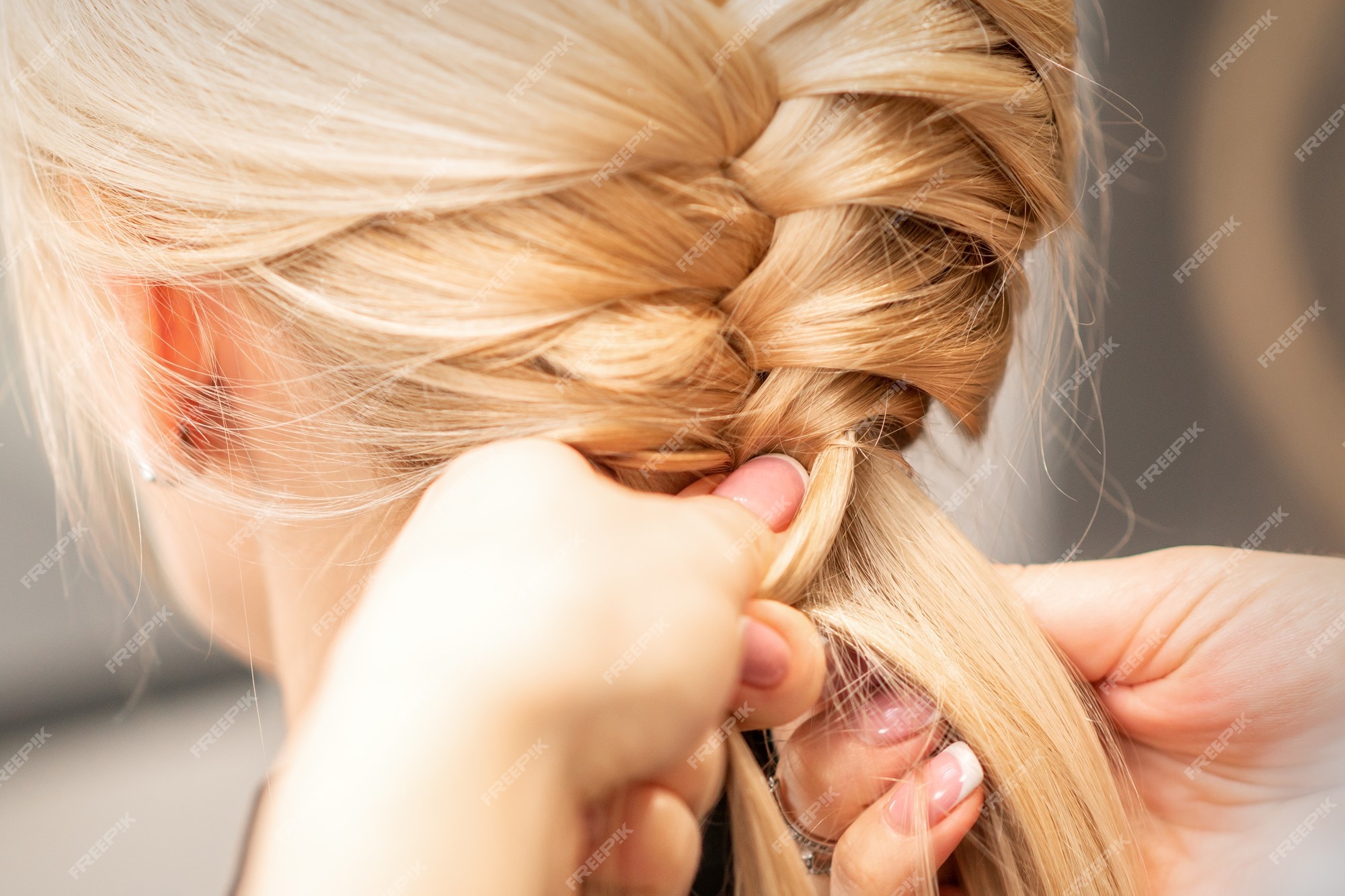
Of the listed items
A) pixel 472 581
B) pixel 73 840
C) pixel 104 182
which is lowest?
pixel 73 840

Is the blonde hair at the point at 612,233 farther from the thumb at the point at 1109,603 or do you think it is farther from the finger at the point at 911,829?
the thumb at the point at 1109,603

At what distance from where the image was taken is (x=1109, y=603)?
1.99 ft

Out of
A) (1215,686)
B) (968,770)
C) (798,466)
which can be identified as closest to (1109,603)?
(1215,686)

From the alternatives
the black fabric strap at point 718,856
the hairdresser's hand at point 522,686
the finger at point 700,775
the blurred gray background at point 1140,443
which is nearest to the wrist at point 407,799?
the hairdresser's hand at point 522,686

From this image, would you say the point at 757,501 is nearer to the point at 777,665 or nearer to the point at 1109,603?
the point at 777,665

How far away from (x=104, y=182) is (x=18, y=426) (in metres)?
0.55

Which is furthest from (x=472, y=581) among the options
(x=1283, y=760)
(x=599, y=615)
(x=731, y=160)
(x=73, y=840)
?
(x=73, y=840)

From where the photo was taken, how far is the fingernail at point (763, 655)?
385 millimetres

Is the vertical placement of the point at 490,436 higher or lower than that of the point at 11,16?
lower

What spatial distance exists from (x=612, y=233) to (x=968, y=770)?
14.6 inches

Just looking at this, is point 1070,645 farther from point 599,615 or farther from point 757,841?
point 599,615

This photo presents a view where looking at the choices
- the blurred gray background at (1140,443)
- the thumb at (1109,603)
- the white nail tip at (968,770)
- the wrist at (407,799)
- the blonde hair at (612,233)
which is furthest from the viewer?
the blurred gray background at (1140,443)

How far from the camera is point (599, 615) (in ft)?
A: 1.05

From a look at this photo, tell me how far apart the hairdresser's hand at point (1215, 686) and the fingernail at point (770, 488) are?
11.3 inches
